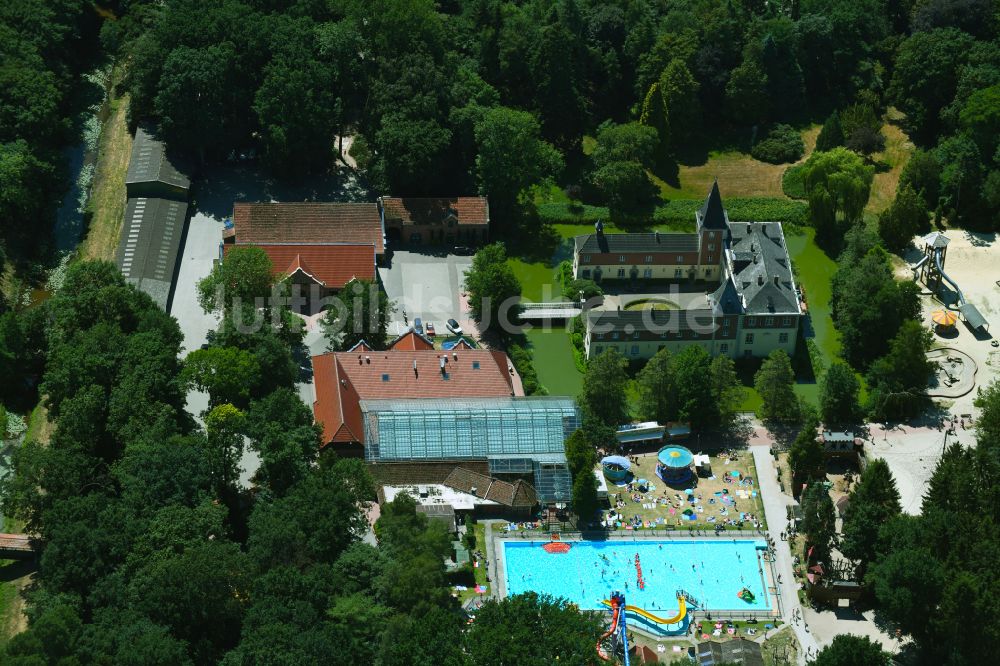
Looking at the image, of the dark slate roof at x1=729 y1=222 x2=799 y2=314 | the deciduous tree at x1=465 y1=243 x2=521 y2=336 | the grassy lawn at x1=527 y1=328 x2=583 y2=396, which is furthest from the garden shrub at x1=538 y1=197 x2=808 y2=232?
the grassy lawn at x1=527 y1=328 x2=583 y2=396

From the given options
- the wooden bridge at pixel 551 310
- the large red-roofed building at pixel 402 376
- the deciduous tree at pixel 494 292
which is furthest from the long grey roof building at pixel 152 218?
the wooden bridge at pixel 551 310

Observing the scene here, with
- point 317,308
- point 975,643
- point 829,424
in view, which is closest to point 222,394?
point 317,308

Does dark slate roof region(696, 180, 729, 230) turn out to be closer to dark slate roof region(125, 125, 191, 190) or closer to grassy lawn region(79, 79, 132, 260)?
dark slate roof region(125, 125, 191, 190)

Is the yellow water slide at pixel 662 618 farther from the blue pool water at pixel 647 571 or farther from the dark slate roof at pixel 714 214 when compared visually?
the dark slate roof at pixel 714 214

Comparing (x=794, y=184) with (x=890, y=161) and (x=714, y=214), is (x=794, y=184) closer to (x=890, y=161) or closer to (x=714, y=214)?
(x=890, y=161)

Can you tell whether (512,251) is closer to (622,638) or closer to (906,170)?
(906,170)

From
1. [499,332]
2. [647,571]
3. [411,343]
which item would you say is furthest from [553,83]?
[647,571]
